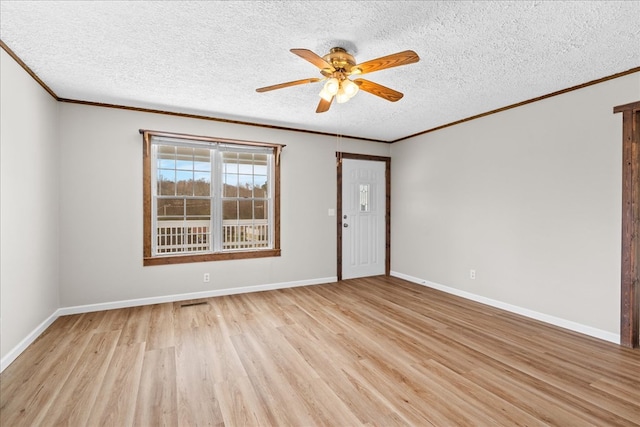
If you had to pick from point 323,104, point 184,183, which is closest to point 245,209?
point 184,183

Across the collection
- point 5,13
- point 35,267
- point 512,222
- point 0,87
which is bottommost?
point 35,267

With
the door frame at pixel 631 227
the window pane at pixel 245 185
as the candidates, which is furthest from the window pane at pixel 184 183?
the door frame at pixel 631 227

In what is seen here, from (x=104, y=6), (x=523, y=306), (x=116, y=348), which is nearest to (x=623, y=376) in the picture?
(x=523, y=306)

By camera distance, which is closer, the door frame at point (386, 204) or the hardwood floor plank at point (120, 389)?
the hardwood floor plank at point (120, 389)

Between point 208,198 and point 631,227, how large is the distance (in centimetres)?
461

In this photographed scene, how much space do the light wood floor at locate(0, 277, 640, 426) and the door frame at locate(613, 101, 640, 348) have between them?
27cm

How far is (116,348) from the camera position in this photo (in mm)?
2686

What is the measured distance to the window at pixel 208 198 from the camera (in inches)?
156

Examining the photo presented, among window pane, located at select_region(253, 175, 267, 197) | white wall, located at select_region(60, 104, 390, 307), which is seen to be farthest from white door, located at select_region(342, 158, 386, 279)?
white wall, located at select_region(60, 104, 390, 307)

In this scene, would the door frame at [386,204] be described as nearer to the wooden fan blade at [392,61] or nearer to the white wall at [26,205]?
the wooden fan blade at [392,61]

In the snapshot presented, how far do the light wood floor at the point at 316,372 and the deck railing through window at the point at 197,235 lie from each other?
1.02 m

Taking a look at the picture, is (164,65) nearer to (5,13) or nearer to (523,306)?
(5,13)

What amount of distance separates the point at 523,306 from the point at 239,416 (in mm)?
3326

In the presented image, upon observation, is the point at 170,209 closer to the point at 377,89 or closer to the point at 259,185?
the point at 259,185
